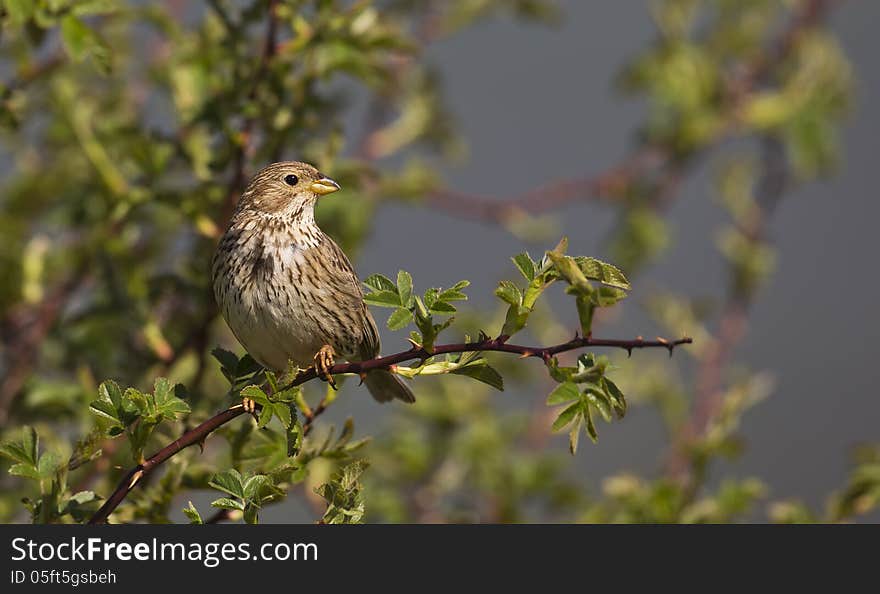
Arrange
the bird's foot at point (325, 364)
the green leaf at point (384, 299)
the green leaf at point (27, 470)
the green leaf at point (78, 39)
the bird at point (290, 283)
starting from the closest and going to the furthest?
the green leaf at point (384, 299) → the green leaf at point (27, 470) → the bird's foot at point (325, 364) → the green leaf at point (78, 39) → the bird at point (290, 283)

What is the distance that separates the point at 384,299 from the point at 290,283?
4.91ft

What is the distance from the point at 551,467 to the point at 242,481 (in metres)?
2.41

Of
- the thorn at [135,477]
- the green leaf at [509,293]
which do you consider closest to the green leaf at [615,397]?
the green leaf at [509,293]

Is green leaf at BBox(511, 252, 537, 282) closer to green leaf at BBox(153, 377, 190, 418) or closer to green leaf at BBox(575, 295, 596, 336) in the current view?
green leaf at BBox(575, 295, 596, 336)

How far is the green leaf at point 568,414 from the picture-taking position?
254 cm

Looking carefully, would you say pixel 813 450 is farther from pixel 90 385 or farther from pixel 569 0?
pixel 90 385

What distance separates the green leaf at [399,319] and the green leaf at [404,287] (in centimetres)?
2

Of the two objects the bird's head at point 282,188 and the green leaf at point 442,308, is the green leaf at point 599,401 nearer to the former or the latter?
→ the green leaf at point 442,308

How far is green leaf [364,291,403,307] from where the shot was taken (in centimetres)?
271

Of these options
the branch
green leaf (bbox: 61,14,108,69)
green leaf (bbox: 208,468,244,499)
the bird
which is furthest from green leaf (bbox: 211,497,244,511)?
green leaf (bbox: 61,14,108,69)

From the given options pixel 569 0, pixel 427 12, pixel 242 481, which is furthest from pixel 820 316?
pixel 242 481

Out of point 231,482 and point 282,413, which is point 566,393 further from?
point 231,482

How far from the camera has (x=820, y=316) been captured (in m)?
17.4

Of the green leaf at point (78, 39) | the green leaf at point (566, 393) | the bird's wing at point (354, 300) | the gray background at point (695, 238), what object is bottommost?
the green leaf at point (566, 393)
